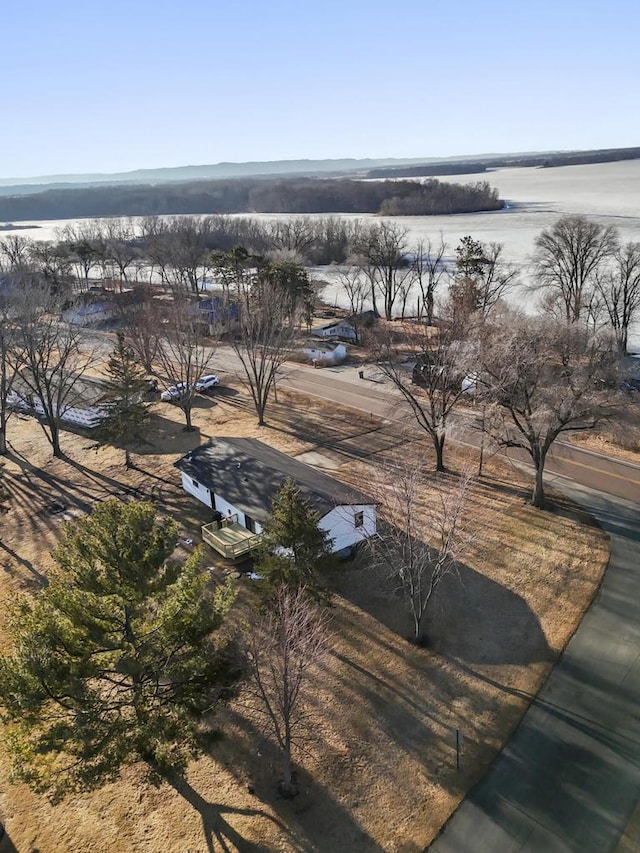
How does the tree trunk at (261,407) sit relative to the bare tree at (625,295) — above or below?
below

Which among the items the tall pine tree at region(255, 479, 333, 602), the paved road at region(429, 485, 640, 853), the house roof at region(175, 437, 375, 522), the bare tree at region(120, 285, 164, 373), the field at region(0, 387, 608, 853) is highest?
the bare tree at region(120, 285, 164, 373)

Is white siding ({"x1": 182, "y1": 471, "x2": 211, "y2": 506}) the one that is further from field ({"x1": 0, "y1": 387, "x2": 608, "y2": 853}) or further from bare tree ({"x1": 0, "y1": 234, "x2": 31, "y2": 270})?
bare tree ({"x1": 0, "y1": 234, "x2": 31, "y2": 270})

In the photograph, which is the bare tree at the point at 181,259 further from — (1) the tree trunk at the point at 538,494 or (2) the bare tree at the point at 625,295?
(1) the tree trunk at the point at 538,494

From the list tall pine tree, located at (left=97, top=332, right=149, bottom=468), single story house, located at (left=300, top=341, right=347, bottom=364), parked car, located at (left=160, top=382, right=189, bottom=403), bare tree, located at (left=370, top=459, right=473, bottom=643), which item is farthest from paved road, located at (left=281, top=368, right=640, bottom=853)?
single story house, located at (left=300, top=341, right=347, bottom=364)

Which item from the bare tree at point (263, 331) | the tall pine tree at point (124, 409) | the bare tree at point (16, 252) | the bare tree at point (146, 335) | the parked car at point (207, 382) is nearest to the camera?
the tall pine tree at point (124, 409)

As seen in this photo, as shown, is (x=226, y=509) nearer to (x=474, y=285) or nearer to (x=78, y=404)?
(x=78, y=404)

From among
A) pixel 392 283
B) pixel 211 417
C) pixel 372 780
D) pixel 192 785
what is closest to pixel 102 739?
pixel 192 785

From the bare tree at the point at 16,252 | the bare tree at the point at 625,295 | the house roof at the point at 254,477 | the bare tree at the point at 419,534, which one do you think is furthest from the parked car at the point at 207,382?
the bare tree at the point at 16,252

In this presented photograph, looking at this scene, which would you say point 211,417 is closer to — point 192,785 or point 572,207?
point 192,785
